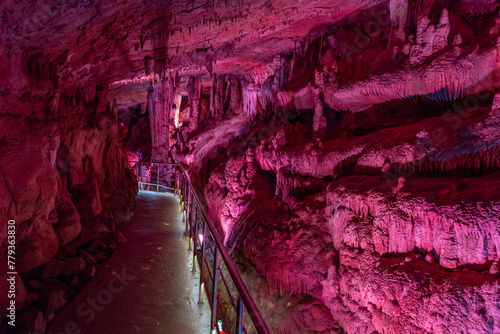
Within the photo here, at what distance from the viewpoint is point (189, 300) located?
3336 millimetres

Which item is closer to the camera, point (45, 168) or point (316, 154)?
point (45, 168)

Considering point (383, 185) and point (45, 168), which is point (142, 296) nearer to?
point (45, 168)

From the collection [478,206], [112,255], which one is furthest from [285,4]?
[112,255]

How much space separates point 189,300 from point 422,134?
13.8 feet

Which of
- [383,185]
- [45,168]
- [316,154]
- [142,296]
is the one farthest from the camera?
[316,154]

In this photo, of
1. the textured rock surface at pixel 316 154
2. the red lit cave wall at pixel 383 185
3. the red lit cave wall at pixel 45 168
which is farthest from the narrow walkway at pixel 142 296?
the red lit cave wall at pixel 383 185

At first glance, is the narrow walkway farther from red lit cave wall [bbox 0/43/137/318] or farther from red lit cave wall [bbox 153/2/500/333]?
red lit cave wall [bbox 153/2/500/333]

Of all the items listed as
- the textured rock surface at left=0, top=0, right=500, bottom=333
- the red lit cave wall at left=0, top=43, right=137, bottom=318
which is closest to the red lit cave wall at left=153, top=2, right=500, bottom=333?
the textured rock surface at left=0, top=0, right=500, bottom=333

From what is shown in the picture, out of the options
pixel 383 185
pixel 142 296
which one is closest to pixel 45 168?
pixel 142 296

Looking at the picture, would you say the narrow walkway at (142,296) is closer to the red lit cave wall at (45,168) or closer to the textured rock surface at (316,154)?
the textured rock surface at (316,154)

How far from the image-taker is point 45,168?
463 cm

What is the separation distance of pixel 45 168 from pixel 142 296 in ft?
8.15

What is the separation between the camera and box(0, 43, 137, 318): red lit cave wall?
4.09m

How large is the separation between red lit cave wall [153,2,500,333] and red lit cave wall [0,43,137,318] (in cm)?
336
